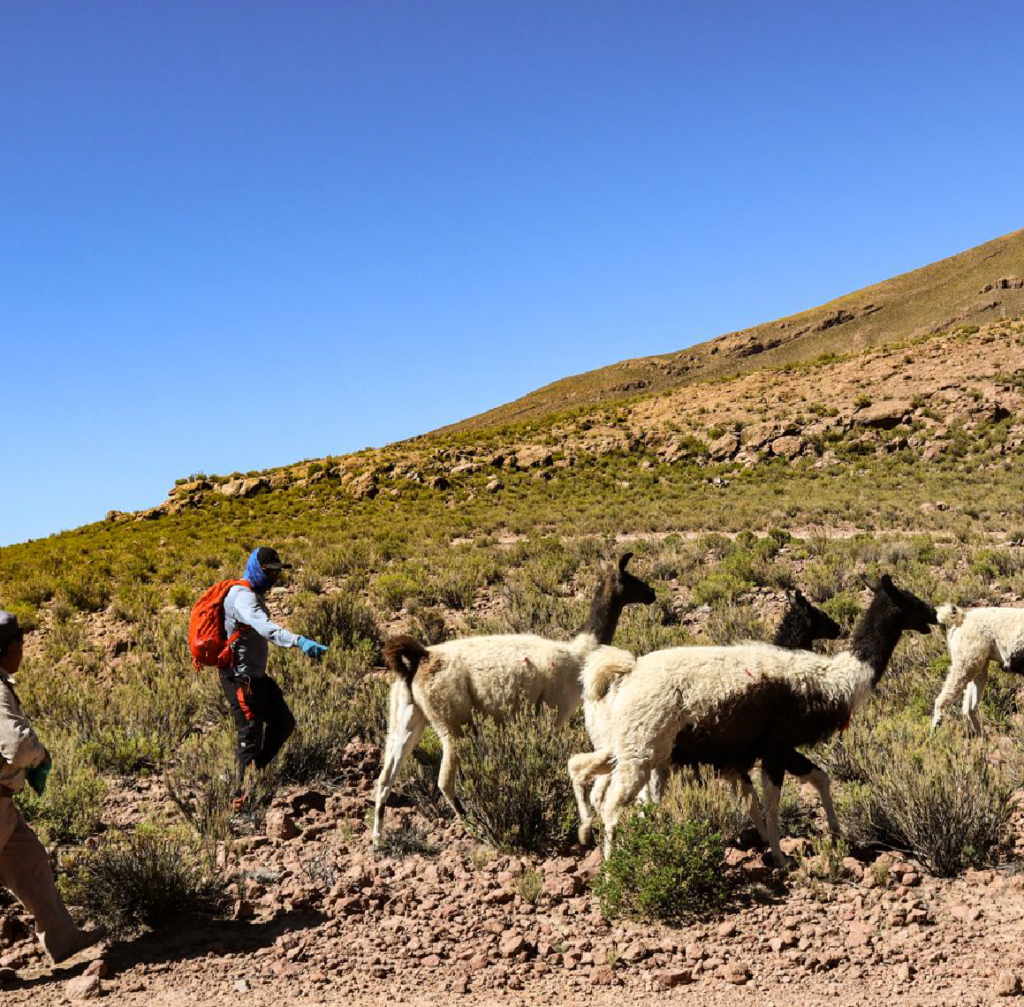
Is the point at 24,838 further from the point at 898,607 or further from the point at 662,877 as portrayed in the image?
the point at 898,607

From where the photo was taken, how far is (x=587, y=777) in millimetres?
5426

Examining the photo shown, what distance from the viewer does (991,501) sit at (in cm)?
2345

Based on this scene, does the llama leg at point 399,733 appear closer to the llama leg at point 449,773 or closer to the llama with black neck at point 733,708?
the llama leg at point 449,773

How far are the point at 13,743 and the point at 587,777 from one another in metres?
3.28

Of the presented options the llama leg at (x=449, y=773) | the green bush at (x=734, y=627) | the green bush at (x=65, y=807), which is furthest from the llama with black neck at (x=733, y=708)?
the green bush at (x=734, y=627)

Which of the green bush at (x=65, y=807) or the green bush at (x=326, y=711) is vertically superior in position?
the green bush at (x=65, y=807)

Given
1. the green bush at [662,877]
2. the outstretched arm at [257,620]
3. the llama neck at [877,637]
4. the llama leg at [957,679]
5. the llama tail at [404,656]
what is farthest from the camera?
the llama leg at [957,679]

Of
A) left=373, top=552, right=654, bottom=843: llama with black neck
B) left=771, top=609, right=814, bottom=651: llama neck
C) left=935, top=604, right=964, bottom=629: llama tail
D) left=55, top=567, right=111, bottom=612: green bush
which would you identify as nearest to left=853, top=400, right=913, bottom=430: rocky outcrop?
left=935, top=604, right=964, bottom=629: llama tail

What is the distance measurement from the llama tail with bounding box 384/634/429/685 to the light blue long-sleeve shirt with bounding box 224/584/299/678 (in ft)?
3.04

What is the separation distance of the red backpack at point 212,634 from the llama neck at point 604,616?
2.90m

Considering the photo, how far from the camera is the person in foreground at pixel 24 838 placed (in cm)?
412

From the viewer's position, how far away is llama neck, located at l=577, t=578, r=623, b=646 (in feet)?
23.9

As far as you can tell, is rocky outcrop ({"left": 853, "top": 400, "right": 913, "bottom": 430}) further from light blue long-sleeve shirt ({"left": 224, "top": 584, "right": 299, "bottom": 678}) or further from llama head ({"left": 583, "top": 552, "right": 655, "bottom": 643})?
light blue long-sleeve shirt ({"left": 224, "top": 584, "right": 299, "bottom": 678})

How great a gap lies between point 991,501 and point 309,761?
22.4m
